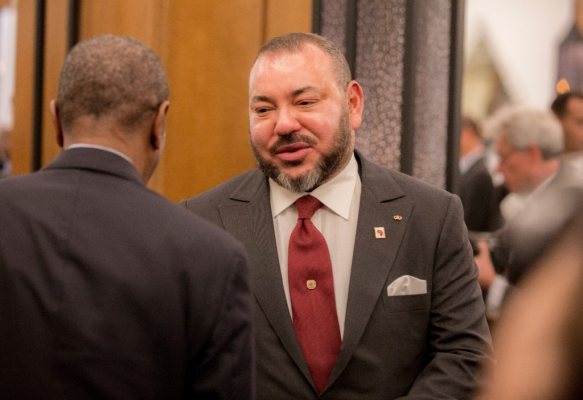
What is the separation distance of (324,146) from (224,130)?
2.43 feet

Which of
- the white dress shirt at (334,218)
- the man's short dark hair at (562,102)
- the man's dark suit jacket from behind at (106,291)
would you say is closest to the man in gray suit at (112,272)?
the man's dark suit jacket from behind at (106,291)

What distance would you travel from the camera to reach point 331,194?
1.77 metres

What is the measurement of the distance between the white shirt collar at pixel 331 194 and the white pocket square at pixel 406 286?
0.24m

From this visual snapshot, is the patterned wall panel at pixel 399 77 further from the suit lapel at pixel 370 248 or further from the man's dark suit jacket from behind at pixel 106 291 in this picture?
the man's dark suit jacket from behind at pixel 106 291

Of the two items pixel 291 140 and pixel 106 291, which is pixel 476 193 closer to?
pixel 291 140

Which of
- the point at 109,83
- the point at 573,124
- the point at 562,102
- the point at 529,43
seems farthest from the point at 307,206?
the point at 529,43

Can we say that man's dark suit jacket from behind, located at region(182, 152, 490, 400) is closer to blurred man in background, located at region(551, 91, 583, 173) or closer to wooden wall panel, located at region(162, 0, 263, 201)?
wooden wall panel, located at region(162, 0, 263, 201)

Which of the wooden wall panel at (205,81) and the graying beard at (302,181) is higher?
the wooden wall panel at (205,81)

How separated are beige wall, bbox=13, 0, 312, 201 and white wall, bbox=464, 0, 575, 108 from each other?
1529mm

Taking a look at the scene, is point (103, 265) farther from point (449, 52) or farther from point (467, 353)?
point (449, 52)

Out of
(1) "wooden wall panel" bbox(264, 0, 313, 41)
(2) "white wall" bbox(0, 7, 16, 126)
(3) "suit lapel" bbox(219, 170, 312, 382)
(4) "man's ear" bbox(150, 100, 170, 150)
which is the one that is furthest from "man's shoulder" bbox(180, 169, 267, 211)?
(2) "white wall" bbox(0, 7, 16, 126)

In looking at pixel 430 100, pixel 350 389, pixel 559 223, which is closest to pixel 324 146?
pixel 350 389

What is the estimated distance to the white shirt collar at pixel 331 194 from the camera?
5.77ft

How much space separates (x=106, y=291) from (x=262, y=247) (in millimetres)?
713
